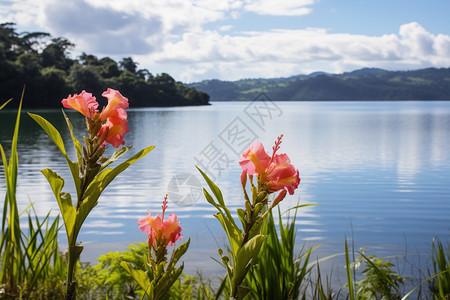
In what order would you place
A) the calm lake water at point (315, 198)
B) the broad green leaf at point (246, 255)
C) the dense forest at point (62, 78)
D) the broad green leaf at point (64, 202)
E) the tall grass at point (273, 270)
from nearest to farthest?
the broad green leaf at point (246, 255), the broad green leaf at point (64, 202), the tall grass at point (273, 270), the calm lake water at point (315, 198), the dense forest at point (62, 78)

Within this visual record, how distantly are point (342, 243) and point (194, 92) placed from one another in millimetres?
116885

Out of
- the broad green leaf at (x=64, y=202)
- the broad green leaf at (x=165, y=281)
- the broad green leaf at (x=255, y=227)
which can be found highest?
the broad green leaf at (x=64, y=202)

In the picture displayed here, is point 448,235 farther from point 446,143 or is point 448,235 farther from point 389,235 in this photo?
point 446,143

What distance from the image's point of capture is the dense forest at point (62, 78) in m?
66.6

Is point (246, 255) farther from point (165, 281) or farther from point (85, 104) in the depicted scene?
point (85, 104)

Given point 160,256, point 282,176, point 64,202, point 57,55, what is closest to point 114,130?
point 64,202

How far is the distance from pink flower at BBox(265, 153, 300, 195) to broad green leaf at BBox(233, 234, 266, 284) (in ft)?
0.51

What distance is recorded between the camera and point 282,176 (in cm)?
133

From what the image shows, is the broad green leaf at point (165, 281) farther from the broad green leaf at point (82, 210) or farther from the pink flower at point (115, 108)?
the pink flower at point (115, 108)

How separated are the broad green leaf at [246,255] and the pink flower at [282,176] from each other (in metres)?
0.16

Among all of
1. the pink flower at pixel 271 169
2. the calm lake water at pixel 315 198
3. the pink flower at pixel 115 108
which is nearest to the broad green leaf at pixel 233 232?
the pink flower at pixel 271 169

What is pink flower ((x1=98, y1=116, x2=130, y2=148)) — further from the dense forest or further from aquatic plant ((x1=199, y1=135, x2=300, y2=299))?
the dense forest

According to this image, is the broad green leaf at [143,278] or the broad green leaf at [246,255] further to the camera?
the broad green leaf at [143,278]

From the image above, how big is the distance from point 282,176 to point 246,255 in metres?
0.24
